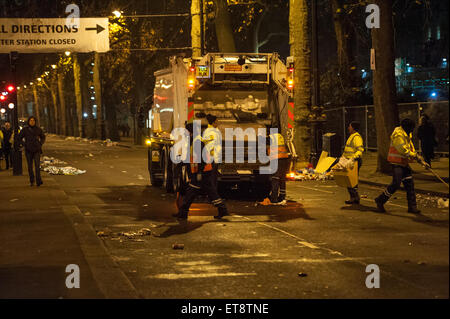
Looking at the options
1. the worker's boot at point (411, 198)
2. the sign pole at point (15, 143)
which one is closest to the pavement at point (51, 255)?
the worker's boot at point (411, 198)

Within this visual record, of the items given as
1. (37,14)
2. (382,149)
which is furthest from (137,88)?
(382,149)

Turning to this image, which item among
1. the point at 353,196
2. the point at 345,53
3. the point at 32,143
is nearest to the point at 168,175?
the point at 32,143

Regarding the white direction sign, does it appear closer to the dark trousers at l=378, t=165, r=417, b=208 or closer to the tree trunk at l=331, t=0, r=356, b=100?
the tree trunk at l=331, t=0, r=356, b=100

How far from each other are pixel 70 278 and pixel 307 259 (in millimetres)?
2952

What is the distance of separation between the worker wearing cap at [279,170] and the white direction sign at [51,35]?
13240mm

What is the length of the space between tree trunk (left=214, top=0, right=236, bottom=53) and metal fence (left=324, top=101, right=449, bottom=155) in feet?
19.3

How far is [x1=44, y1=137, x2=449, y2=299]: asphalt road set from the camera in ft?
25.7

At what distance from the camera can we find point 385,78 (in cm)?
2239

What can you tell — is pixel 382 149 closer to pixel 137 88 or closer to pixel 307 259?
pixel 307 259

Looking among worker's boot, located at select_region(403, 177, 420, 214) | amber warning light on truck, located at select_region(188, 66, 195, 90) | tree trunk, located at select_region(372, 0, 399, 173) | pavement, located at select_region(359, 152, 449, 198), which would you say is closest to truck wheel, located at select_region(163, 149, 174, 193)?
amber warning light on truck, located at select_region(188, 66, 195, 90)

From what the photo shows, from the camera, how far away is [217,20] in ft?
118

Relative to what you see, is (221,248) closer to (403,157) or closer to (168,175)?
(403,157)

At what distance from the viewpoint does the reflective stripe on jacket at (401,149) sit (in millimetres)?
13512

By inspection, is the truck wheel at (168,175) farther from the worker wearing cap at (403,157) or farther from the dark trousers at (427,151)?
the dark trousers at (427,151)
